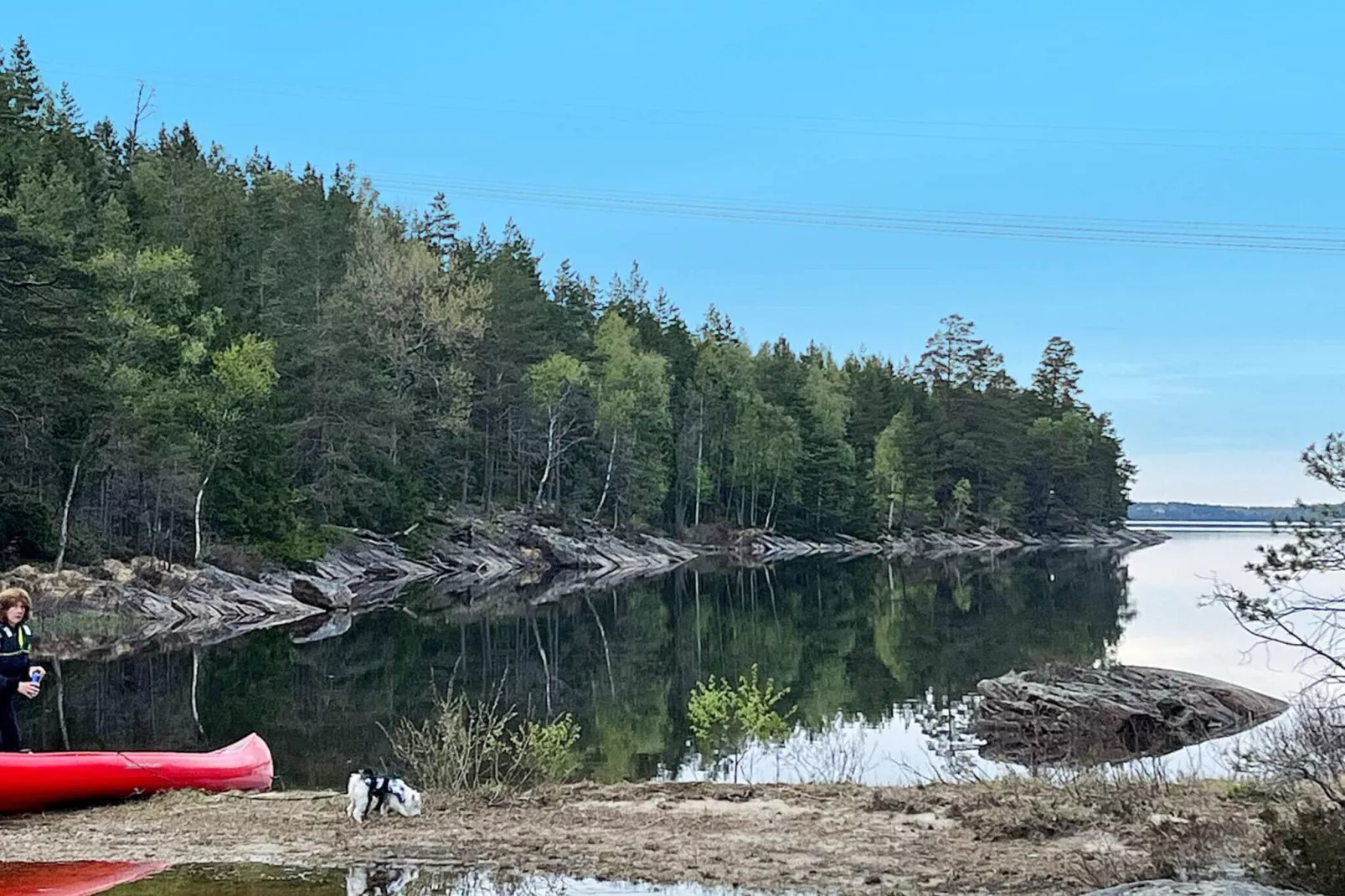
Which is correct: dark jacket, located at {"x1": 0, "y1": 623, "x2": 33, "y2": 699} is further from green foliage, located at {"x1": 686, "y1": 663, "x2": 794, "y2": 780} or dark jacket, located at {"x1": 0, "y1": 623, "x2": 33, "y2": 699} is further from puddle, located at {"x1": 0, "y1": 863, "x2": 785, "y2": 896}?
green foliage, located at {"x1": 686, "y1": 663, "x2": 794, "y2": 780}

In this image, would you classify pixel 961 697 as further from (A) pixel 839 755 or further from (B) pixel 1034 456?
(B) pixel 1034 456

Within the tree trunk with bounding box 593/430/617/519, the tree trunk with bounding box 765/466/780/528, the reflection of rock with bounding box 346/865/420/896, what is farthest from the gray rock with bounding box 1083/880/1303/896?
the tree trunk with bounding box 765/466/780/528

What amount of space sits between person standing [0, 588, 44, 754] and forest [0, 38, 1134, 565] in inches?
879

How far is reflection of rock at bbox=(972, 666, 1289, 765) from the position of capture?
63.0ft

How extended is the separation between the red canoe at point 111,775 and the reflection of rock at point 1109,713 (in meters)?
10.1

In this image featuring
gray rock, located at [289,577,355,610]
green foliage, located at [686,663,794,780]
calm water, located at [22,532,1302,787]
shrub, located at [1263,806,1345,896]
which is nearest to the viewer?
shrub, located at [1263,806,1345,896]

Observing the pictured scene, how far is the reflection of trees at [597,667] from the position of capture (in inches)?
778

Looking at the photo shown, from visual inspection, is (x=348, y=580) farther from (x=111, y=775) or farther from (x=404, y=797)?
(x=404, y=797)

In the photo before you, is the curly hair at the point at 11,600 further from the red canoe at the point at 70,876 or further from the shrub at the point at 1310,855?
the shrub at the point at 1310,855

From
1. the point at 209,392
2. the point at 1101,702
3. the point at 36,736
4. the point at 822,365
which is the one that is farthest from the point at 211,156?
the point at 1101,702

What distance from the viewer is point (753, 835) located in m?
9.69

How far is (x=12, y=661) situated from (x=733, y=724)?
11.1 meters

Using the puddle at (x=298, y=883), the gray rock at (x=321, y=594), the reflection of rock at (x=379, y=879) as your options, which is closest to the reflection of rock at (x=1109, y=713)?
the puddle at (x=298, y=883)

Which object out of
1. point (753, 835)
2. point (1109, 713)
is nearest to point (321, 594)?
point (1109, 713)
